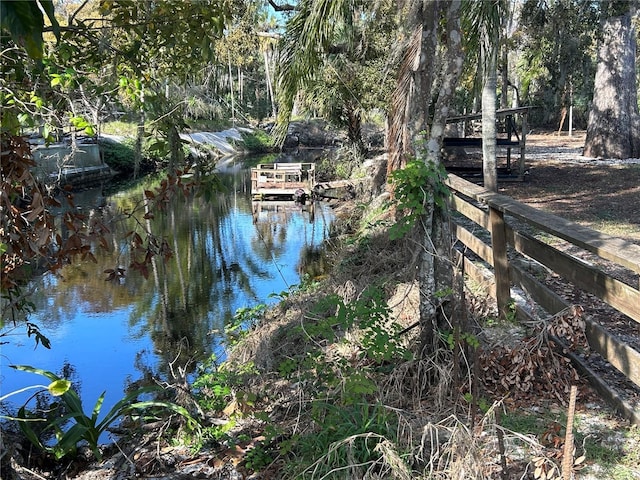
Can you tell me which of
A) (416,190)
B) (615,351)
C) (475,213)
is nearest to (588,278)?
(615,351)

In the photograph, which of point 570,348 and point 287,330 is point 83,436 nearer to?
point 287,330

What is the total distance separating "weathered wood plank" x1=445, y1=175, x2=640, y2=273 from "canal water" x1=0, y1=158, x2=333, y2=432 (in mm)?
2249

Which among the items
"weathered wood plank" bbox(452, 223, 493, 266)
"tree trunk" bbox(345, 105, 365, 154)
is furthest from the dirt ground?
"tree trunk" bbox(345, 105, 365, 154)

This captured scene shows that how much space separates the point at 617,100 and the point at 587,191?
7.82 metres

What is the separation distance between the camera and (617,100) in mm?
20219

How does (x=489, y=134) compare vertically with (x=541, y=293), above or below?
above

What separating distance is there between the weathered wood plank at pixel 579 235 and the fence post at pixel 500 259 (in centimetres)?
14

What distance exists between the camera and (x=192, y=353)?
888 cm

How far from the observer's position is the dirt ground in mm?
10531

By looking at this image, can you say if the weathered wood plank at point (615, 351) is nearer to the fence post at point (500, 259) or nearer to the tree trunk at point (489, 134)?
the fence post at point (500, 259)

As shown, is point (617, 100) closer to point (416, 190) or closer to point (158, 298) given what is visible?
point (158, 298)

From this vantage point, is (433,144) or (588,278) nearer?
(588,278)

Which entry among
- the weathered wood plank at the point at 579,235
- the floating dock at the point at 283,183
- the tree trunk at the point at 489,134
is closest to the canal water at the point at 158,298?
the weathered wood plank at the point at 579,235

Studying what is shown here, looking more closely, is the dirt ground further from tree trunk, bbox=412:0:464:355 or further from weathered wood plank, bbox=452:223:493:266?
tree trunk, bbox=412:0:464:355
